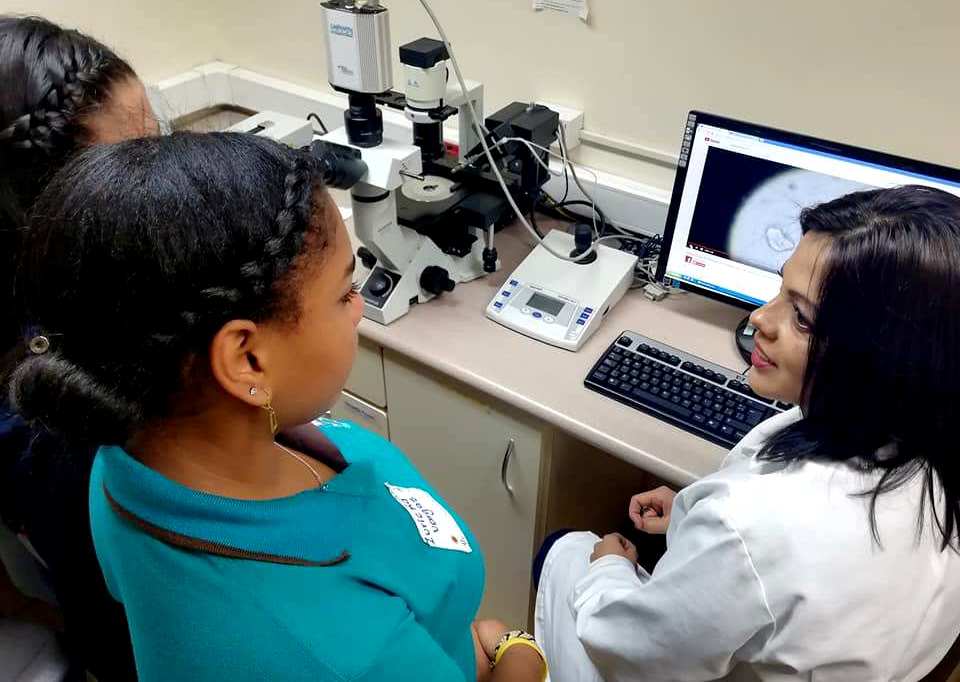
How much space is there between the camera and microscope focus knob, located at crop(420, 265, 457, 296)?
149cm

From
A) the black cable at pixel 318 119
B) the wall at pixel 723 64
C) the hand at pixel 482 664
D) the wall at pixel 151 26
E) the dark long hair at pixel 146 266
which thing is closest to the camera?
the dark long hair at pixel 146 266

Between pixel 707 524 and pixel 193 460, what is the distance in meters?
0.59

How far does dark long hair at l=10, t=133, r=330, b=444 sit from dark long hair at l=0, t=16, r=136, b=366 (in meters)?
0.30

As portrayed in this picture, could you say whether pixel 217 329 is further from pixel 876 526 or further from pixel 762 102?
pixel 762 102

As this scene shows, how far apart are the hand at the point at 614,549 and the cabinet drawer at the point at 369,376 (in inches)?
22.5

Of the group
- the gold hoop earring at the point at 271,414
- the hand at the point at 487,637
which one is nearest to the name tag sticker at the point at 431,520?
the gold hoop earring at the point at 271,414

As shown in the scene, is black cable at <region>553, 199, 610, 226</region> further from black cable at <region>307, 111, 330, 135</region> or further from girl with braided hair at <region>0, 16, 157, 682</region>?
girl with braided hair at <region>0, 16, 157, 682</region>

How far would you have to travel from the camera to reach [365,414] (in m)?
1.67

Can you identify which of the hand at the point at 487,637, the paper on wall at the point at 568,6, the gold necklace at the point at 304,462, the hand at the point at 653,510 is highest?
the paper on wall at the point at 568,6

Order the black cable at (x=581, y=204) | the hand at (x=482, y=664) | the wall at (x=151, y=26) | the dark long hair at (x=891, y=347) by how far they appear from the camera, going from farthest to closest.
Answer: the wall at (x=151, y=26), the black cable at (x=581, y=204), the hand at (x=482, y=664), the dark long hair at (x=891, y=347)

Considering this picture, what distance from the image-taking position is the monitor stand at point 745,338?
139cm

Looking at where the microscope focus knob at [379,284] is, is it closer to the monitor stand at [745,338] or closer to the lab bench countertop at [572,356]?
the lab bench countertop at [572,356]

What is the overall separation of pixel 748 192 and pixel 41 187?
1122mm

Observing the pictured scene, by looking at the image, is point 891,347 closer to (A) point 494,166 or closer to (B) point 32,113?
(A) point 494,166
